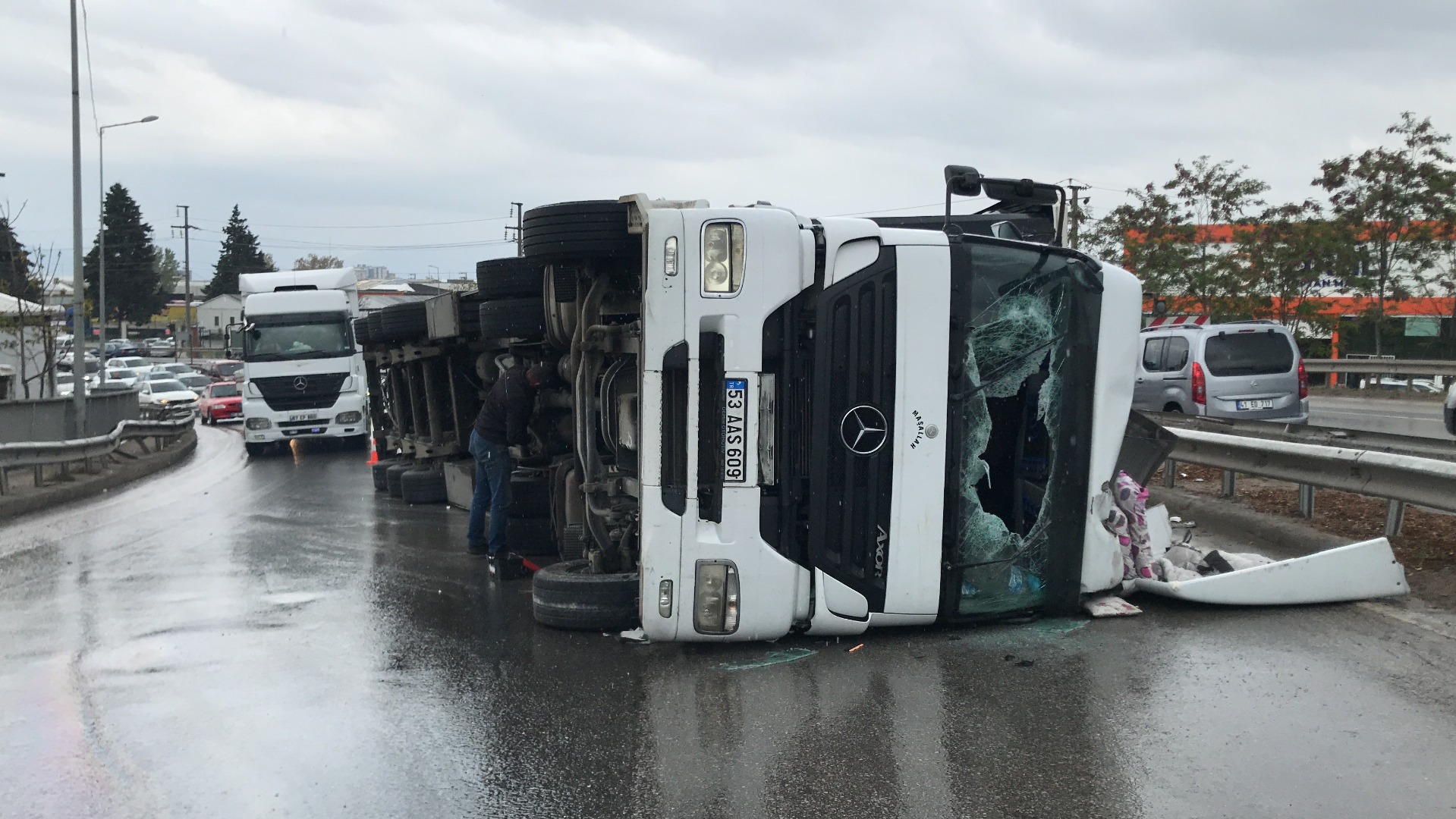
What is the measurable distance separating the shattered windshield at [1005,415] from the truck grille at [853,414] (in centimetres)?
35

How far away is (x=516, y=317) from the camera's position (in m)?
9.34

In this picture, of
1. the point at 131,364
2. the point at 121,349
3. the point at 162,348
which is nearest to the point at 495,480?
the point at 131,364

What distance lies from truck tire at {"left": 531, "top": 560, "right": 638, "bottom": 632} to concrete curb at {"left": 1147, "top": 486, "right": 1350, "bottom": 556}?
15.8ft

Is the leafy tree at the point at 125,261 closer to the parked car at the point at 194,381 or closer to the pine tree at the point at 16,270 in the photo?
the parked car at the point at 194,381

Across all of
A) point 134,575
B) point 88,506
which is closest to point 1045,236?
point 134,575

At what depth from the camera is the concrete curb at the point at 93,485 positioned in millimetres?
14430

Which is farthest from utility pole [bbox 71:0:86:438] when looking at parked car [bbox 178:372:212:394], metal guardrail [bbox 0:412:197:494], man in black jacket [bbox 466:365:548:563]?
parked car [bbox 178:372:212:394]

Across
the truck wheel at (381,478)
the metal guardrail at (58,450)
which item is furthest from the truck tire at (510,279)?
the metal guardrail at (58,450)

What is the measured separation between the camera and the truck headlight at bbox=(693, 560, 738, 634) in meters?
6.09

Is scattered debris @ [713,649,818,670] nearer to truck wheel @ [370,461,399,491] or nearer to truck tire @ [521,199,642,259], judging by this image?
truck tire @ [521,199,642,259]

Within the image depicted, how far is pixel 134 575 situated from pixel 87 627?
6.81 feet

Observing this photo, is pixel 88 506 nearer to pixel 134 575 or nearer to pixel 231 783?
pixel 134 575

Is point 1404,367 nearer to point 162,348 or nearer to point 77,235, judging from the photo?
point 77,235

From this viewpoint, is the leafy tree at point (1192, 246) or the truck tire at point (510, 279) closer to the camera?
the truck tire at point (510, 279)
